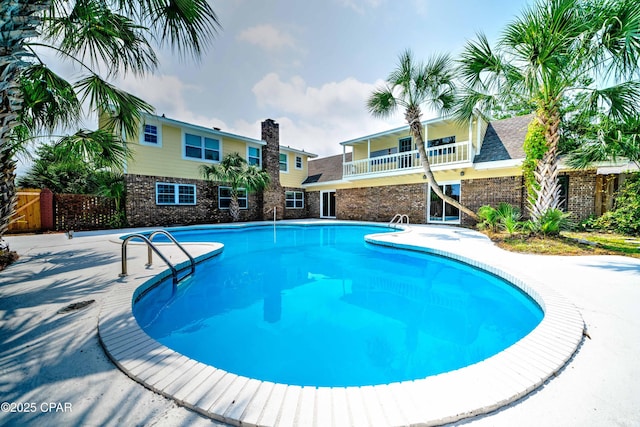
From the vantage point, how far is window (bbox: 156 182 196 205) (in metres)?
13.9

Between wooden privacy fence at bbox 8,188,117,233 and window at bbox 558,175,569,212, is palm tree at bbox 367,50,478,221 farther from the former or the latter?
wooden privacy fence at bbox 8,188,117,233

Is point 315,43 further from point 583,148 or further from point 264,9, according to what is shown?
point 583,148

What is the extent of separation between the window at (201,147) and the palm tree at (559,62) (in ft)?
44.9

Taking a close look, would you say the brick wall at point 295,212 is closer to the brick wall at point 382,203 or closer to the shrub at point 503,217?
the brick wall at point 382,203

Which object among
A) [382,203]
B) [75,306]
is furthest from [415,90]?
[75,306]

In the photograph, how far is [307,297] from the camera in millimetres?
4805

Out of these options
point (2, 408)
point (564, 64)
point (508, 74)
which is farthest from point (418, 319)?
point (508, 74)

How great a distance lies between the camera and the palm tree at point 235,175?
1476cm

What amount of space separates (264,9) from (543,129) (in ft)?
30.8

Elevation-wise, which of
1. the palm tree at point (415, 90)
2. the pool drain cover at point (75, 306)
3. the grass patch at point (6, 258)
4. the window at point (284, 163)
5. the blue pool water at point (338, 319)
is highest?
the palm tree at point (415, 90)

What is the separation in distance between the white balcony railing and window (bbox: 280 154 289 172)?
16.7 feet

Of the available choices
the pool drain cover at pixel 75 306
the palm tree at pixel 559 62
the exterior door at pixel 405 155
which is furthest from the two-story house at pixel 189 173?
the palm tree at pixel 559 62

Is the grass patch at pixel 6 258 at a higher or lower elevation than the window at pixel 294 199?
lower

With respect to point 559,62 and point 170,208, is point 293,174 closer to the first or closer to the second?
point 170,208
